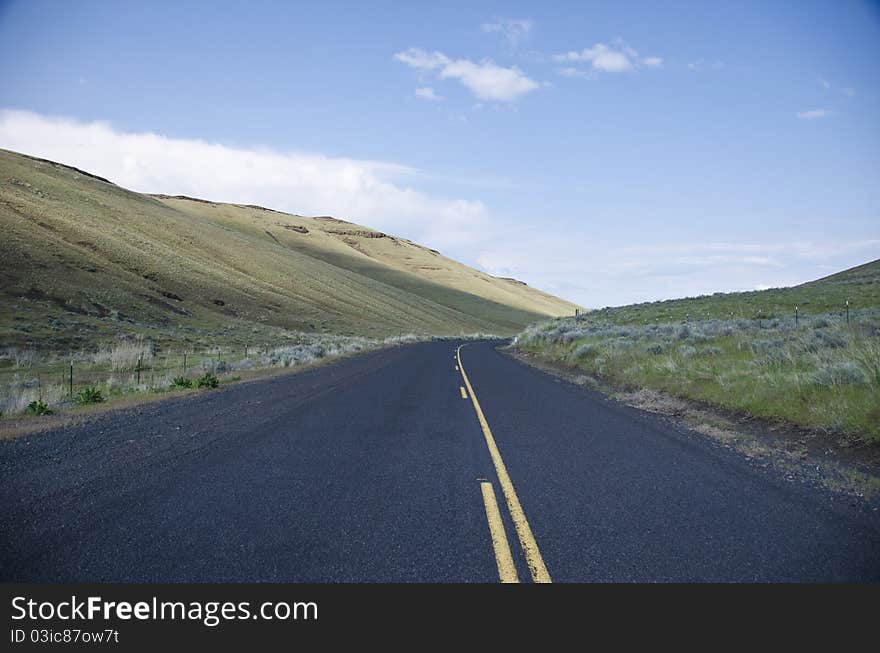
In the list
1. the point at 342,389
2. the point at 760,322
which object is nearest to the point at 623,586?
the point at 342,389

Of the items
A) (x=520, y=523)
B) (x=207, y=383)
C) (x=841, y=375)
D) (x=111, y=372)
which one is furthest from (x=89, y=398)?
(x=841, y=375)

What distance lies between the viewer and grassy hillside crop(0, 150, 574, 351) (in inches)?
1380

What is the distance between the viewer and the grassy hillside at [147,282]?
35062mm

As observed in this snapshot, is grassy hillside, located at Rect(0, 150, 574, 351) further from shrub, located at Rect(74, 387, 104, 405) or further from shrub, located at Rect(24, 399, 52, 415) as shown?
shrub, located at Rect(24, 399, 52, 415)

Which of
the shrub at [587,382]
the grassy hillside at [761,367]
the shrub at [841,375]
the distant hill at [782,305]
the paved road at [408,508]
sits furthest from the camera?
the distant hill at [782,305]

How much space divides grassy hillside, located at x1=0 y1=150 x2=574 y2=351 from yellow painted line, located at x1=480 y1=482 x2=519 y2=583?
1078 inches

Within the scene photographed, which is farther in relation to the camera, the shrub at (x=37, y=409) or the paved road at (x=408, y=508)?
the shrub at (x=37, y=409)

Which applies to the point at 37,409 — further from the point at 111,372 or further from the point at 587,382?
the point at 587,382

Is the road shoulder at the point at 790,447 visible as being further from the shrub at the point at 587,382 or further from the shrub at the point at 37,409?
the shrub at the point at 37,409

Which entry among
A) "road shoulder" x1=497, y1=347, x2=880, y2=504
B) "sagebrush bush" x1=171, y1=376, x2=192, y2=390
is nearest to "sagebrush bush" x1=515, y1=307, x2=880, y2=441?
"road shoulder" x1=497, y1=347, x2=880, y2=504

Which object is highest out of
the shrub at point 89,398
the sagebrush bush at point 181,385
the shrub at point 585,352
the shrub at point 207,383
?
the shrub at point 585,352

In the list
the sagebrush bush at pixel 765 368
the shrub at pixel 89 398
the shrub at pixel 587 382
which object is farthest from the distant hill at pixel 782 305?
the shrub at pixel 89 398

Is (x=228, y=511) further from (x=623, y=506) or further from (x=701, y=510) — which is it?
(x=701, y=510)

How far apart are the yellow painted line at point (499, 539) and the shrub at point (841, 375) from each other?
275 inches
